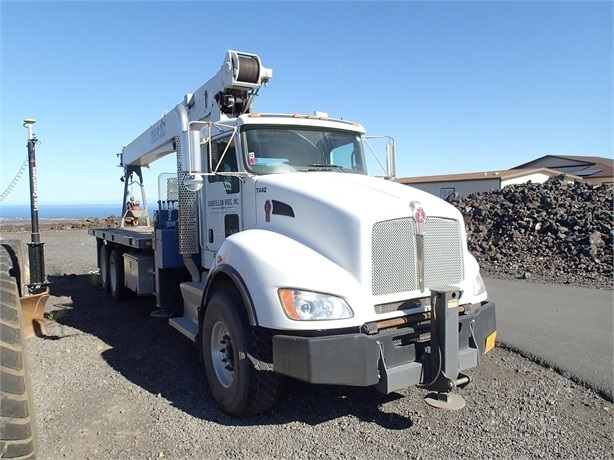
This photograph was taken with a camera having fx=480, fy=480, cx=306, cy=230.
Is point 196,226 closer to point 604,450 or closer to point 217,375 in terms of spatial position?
point 217,375

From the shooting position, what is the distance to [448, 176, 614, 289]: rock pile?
10.7m

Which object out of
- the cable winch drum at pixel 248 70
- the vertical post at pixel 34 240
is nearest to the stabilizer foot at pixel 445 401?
the cable winch drum at pixel 248 70

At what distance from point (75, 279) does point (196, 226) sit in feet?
23.8

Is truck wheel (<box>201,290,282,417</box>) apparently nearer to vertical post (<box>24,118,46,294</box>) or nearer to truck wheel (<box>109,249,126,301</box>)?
vertical post (<box>24,118,46,294</box>)

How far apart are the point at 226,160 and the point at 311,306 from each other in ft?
7.63

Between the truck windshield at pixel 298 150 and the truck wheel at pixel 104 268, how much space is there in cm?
599

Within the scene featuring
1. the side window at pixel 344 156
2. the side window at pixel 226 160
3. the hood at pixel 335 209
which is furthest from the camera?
the side window at pixel 344 156

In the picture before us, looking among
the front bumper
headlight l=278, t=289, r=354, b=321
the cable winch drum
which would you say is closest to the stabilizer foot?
the front bumper

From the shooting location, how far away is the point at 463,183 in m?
31.2

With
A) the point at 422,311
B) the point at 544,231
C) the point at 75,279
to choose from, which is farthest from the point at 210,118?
the point at 544,231

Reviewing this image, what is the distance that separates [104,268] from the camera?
9891 mm

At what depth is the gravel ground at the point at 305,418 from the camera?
3.56 meters

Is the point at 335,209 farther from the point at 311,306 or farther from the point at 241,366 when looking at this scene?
the point at 241,366

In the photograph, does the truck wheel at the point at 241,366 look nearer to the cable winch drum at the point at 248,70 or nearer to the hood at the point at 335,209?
the hood at the point at 335,209
